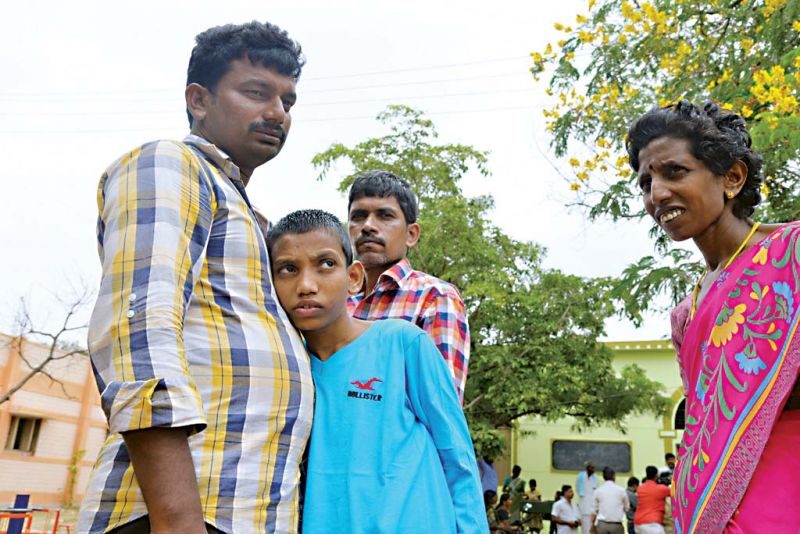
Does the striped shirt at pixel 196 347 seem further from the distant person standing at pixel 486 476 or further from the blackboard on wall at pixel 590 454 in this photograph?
the blackboard on wall at pixel 590 454

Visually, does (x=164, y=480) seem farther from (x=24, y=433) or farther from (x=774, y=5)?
(x=24, y=433)

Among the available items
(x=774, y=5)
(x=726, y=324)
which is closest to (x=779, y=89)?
(x=774, y=5)

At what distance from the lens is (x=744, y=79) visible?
7477 millimetres

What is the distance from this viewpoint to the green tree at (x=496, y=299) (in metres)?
15.0

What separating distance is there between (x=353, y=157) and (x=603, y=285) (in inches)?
241

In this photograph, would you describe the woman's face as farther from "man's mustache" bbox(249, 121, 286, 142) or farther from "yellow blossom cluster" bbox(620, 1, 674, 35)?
"yellow blossom cluster" bbox(620, 1, 674, 35)

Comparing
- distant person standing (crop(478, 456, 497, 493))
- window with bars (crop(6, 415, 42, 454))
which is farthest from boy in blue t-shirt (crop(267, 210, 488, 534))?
window with bars (crop(6, 415, 42, 454))

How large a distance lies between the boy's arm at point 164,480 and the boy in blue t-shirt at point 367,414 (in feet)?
1.51

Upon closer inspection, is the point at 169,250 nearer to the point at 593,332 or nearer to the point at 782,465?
the point at 782,465

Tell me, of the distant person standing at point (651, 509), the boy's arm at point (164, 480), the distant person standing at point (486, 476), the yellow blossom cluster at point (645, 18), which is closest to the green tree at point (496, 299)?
the distant person standing at point (486, 476)

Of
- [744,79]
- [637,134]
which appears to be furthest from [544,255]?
[637,134]

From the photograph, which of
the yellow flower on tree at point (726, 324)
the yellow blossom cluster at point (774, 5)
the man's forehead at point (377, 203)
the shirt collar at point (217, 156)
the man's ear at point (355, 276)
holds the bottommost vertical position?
the yellow flower on tree at point (726, 324)

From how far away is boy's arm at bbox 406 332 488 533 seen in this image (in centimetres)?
190

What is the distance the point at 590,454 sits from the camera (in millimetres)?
26734
